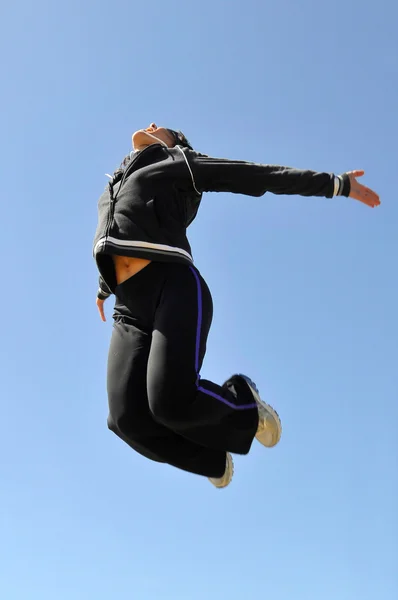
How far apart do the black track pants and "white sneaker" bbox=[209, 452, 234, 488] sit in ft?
0.29

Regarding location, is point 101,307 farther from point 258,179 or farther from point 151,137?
point 258,179

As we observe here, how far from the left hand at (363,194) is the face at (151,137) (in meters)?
1.62

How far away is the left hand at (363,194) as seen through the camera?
5.20 meters

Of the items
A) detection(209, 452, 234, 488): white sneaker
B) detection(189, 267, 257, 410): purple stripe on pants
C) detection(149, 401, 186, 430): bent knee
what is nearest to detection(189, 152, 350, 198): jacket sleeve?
detection(189, 267, 257, 410): purple stripe on pants

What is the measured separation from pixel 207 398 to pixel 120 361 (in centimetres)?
69

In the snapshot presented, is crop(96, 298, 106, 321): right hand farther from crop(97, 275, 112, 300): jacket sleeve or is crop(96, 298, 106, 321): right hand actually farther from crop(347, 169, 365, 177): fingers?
crop(347, 169, 365, 177): fingers

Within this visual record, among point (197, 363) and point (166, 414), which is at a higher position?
point (197, 363)

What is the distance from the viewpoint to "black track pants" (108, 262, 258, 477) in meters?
5.12

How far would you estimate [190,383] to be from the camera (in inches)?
203

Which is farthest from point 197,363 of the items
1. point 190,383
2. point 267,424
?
point 267,424

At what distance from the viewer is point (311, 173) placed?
17.2 feet

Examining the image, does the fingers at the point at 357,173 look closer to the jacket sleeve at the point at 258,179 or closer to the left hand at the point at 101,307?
the jacket sleeve at the point at 258,179

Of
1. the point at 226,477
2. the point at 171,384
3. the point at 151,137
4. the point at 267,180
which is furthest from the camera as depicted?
the point at 151,137

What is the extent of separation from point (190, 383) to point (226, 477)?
1023 millimetres
